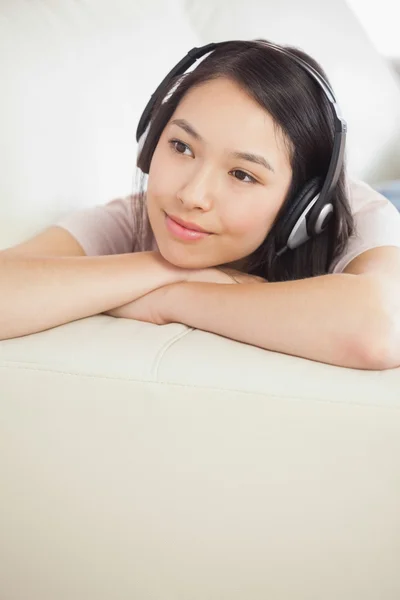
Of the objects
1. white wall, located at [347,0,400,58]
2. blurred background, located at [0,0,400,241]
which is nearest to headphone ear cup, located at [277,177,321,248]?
blurred background, located at [0,0,400,241]

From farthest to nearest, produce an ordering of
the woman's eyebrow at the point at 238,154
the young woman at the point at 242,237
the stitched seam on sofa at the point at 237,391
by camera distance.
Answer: the woman's eyebrow at the point at 238,154 < the young woman at the point at 242,237 < the stitched seam on sofa at the point at 237,391

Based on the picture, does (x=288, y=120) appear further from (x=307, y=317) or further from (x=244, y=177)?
(x=307, y=317)

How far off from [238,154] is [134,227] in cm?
32

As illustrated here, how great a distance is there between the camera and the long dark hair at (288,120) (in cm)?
100

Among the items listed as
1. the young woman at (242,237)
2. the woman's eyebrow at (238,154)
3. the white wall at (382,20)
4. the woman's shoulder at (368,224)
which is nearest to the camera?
the young woman at (242,237)

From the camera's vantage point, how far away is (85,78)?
1.27 meters

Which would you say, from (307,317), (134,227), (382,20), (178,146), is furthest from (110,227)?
(382,20)

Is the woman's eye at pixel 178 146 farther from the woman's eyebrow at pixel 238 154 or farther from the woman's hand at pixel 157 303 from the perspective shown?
the woman's hand at pixel 157 303

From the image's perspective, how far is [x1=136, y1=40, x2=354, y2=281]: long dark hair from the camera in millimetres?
997

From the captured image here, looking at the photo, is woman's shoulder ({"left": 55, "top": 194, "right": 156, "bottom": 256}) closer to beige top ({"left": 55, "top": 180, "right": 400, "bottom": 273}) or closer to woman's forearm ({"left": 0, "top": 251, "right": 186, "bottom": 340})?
beige top ({"left": 55, "top": 180, "right": 400, "bottom": 273})

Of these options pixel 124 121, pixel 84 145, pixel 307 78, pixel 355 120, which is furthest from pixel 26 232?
pixel 355 120

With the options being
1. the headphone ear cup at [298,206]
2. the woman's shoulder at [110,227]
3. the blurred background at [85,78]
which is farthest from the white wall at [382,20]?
the headphone ear cup at [298,206]

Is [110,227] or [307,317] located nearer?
[307,317]

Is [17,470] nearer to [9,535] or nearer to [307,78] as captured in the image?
[9,535]
